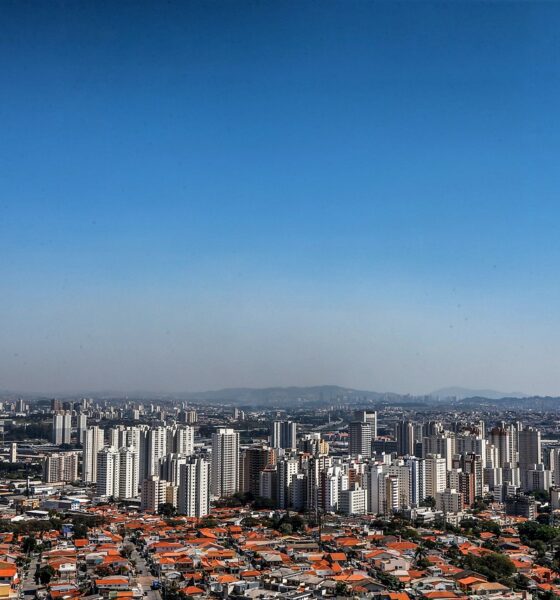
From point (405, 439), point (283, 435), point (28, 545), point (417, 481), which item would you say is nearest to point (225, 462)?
point (417, 481)

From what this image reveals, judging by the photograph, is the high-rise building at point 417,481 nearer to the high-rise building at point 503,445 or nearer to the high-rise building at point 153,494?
the high-rise building at point 153,494

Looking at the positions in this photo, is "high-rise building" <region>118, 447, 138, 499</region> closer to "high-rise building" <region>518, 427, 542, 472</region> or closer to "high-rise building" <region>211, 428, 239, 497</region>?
"high-rise building" <region>211, 428, 239, 497</region>

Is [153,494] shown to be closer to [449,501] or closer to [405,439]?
[449,501]

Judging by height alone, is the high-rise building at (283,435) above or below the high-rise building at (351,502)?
above

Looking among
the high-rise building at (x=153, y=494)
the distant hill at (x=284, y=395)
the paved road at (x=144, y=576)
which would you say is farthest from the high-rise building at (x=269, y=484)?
the distant hill at (x=284, y=395)

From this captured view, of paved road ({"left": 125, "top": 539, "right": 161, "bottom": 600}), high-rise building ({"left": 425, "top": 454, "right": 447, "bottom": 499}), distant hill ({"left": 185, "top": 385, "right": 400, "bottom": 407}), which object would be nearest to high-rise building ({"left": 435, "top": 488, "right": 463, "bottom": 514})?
high-rise building ({"left": 425, "top": 454, "right": 447, "bottom": 499})

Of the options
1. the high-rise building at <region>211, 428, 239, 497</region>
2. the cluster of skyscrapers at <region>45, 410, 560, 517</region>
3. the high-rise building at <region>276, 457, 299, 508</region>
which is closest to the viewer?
the cluster of skyscrapers at <region>45, 410, 560, 517</region>
